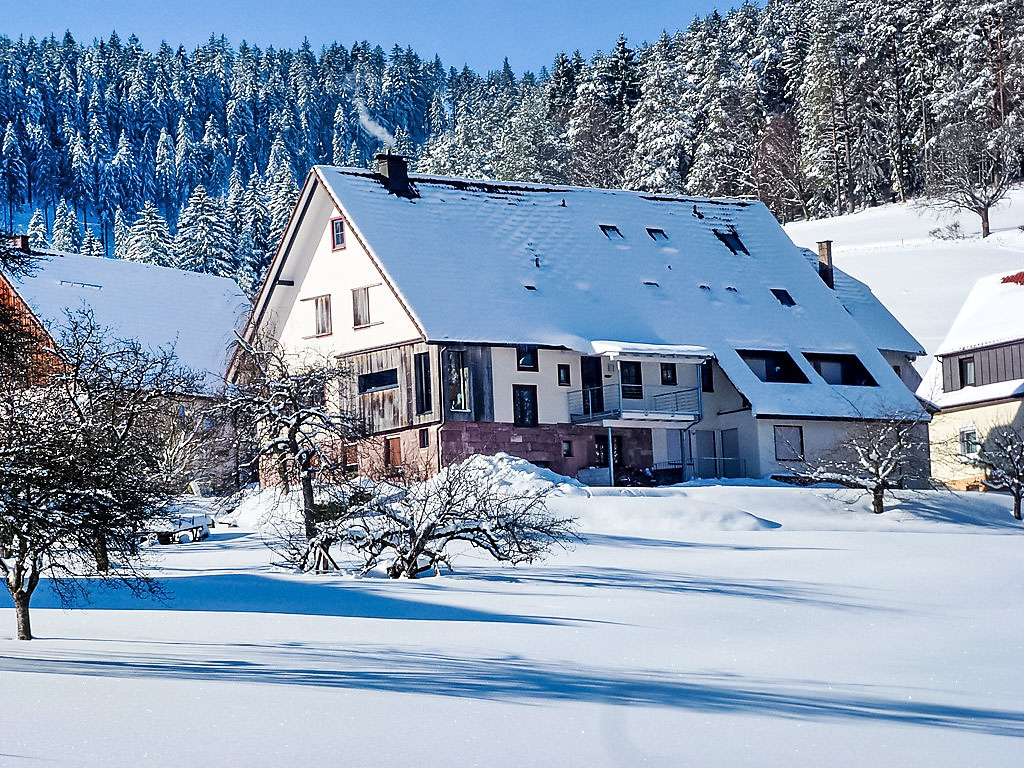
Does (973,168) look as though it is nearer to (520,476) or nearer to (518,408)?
(518,408)

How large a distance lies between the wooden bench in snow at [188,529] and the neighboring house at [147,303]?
20322 millimetres

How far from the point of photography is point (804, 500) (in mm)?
39594

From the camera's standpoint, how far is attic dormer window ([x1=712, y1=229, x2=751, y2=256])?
180ft

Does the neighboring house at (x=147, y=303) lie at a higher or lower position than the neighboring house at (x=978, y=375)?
higher

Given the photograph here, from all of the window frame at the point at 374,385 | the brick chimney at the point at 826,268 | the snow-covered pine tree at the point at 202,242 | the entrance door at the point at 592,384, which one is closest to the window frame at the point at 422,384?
the window frame at the point at 374,385

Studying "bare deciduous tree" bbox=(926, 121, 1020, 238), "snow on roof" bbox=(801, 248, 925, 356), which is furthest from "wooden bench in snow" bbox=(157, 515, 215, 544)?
"bare deciduous tree" bbox=(926, 121, 1020, 238)

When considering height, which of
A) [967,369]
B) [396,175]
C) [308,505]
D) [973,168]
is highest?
[973,168]

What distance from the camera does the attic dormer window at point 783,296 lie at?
52656 mm

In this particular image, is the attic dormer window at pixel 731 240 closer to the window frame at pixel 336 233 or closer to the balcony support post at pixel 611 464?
the balcony support post at pixel 611 464

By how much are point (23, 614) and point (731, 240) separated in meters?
42.5

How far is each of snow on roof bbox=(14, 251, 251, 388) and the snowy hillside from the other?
3192 cm

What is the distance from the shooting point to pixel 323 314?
4872 cm

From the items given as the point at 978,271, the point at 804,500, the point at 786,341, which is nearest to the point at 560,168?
the point at 978,271

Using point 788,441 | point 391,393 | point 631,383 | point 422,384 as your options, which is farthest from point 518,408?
point 788,441
